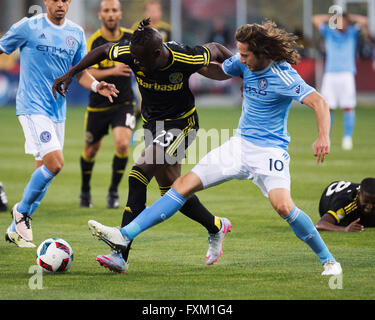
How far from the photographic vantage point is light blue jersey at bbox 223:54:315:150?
6066 mm

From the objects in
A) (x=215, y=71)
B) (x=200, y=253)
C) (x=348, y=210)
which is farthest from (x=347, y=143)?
(x=215, y=71)

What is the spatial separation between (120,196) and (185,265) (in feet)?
14.4

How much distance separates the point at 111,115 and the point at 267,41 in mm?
4521

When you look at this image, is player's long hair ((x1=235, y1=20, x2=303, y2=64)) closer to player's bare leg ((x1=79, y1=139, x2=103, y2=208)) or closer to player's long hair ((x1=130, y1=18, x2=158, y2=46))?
player's long hair ((x1=130, y1=18, x2=158, y2=46))

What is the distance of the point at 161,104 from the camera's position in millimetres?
6660

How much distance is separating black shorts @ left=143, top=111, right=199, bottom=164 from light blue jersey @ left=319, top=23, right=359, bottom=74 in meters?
10.5

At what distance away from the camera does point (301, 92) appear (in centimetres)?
595

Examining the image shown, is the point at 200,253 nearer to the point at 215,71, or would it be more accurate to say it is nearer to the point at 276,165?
the point at 276,165

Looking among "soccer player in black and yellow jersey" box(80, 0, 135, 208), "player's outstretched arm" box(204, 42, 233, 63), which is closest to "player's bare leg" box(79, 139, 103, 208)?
"soccer player in black and yellow jersey" box(80, 0, 135, 208)

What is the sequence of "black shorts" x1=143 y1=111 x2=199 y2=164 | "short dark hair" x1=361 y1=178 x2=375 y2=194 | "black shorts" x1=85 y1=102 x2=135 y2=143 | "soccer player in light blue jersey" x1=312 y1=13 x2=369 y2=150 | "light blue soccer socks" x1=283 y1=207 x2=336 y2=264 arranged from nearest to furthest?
1. "light blue soccer socks" x1=283 y1=207 x2=336 y2=264
2. "black shorts" x1=143 y1=111 x2=199 y2=164
3. "short dark hair" x1=361 y1=178 x2=375 y2=194
4. "black shorts" x1=85 y1=102 x2=135 y2=143
5. "soccer player in light blue jersey" x1=312 y1=13 x2=369 y2=150

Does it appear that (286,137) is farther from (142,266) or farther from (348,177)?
(348,177)

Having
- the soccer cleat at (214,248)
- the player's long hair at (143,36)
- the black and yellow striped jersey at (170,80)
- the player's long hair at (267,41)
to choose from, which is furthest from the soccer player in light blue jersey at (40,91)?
the player's long hair at (267,41)
